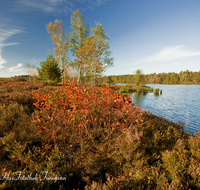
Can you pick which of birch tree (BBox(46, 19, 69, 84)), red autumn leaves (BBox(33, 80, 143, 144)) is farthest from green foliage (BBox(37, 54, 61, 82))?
red autumn leaves (BBox(33, 80, 143, 144))

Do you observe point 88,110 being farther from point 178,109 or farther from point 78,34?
point 78,34

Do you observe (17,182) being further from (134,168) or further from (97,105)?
(97,105)

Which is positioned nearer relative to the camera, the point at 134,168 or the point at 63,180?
the point at 63,180

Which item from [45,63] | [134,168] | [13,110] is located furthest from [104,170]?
[45,63]

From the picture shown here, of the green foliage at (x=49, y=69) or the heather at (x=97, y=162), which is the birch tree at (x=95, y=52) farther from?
the heather at (x=97, y=162)

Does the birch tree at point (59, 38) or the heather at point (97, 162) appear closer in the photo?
the heather at point (97, 162)

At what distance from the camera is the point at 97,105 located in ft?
14.9

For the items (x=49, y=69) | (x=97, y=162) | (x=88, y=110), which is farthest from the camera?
(x=49, y=69)

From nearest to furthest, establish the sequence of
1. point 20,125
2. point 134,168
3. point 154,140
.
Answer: point 134,168, point 154,140, point 20,125

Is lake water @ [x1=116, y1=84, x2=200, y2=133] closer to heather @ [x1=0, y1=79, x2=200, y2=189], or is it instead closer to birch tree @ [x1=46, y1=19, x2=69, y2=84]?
heather @ [x1=0, y1=79, x2=200, y2=189]

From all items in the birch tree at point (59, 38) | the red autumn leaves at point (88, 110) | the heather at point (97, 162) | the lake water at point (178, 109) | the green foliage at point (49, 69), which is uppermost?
the birch tree at point (59, 38)

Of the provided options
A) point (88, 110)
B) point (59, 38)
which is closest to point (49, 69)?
point (59, 38)

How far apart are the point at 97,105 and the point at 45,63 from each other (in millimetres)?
21229

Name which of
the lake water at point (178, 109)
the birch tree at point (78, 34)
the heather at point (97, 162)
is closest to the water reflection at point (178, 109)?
the lake water at point (178, 109)
